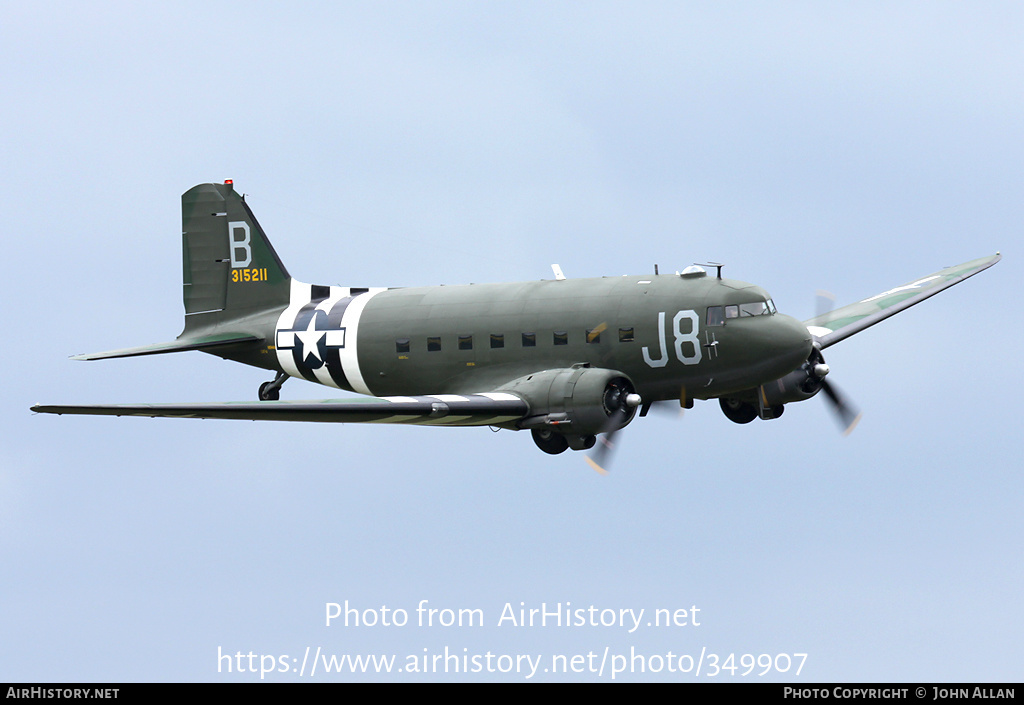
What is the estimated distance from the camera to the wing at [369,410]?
2362 cm

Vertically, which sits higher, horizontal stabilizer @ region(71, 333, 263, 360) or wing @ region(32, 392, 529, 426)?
horizontal stabilizer @ region(71, 333, 263, 360)

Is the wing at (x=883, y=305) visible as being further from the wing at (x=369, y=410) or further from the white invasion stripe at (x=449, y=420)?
the white invasion stripe at (x=449, y=420)

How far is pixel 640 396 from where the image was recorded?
1075 inches

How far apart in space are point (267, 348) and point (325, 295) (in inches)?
69.7

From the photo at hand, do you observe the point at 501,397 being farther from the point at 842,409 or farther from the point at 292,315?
the point at 292,315

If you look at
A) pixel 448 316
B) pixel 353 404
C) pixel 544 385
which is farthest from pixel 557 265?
pixel 353 404

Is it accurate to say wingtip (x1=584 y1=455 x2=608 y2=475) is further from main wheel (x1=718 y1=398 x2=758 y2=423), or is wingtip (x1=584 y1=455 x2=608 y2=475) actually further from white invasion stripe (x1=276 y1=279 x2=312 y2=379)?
white invasion stripe (x1=276 y1=279 x2=312 y2=379)

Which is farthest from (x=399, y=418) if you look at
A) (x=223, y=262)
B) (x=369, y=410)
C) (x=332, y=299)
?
(x=223, y=262)

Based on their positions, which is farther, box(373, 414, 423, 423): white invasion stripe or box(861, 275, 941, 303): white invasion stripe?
box(861, 275, 941, 303): white invasion stripe

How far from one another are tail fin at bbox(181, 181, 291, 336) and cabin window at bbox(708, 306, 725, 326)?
1067cm

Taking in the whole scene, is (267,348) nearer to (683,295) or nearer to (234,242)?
(234,242)

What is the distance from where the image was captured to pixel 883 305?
31.3 meters

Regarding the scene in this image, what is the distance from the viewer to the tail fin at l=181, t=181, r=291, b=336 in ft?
108

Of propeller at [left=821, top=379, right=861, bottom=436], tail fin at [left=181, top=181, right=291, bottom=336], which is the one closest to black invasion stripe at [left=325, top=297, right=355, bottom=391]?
tail fin at [left=181, top=181, right=291, bottom=336]
